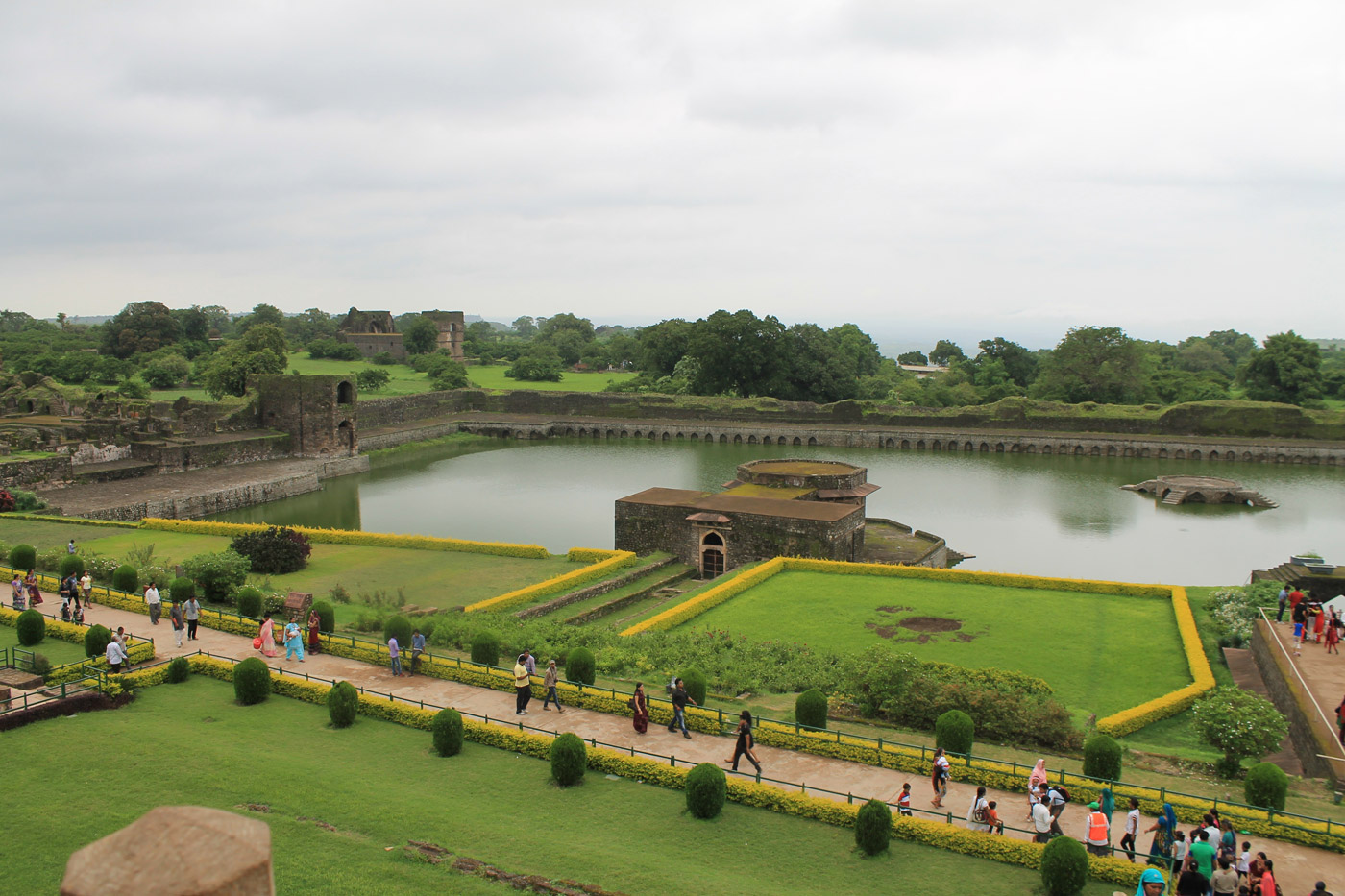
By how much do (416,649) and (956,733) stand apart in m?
7.78

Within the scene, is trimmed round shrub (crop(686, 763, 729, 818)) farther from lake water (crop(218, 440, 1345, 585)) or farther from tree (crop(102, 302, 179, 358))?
tree (crop(102, 302, 179, 358))

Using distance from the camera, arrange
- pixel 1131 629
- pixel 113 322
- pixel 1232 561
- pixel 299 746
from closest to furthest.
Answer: pixel 299 746 → pixel 1131 629 → pixel 1232 561 → pixel 113 322

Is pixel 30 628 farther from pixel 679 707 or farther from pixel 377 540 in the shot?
pixel 377 540

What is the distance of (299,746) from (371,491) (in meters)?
29.4

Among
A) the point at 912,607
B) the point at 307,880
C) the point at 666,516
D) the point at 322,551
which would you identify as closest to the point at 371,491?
the point at 322,551

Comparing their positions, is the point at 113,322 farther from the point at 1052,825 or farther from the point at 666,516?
the point at 1052,825

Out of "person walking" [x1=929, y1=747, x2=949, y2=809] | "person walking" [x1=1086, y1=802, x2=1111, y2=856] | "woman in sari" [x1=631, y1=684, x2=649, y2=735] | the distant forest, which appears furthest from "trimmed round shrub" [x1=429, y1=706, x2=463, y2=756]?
the distant forest

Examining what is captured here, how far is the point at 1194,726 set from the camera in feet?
39.8

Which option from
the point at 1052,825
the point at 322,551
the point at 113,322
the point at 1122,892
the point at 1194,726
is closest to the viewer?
the point at 1122,892

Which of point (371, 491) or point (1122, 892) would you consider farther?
point (371, 491)

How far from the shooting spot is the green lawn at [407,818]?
8133mm

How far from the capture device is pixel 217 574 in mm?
17938

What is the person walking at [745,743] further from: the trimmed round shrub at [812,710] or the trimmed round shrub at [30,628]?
the trimmed round shrub at [30,628]

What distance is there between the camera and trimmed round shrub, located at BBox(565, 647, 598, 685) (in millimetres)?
13453
